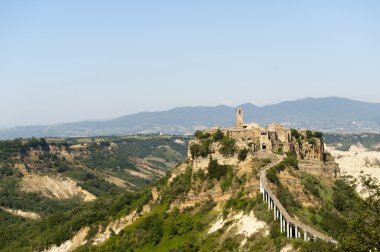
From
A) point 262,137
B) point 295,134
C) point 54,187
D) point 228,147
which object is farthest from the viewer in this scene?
point 54,187

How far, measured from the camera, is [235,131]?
76.6 metres

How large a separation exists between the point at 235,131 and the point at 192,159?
7.33 m

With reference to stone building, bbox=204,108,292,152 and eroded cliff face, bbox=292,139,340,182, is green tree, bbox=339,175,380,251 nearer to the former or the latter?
eroded cliff face, bbox=292,139,340,182

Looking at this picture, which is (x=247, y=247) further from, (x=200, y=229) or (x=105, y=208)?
(x=105, y=208)

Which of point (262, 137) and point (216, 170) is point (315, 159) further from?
point (216, 170)

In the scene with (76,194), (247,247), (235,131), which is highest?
(235,131)

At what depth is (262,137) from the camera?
72438mm

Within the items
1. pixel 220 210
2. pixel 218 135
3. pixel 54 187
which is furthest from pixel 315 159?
pixel 54 187

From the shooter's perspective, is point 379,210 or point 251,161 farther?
point 251,161

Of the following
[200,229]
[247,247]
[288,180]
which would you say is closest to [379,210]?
[247,247]

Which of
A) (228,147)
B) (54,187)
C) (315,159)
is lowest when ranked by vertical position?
(54,187)

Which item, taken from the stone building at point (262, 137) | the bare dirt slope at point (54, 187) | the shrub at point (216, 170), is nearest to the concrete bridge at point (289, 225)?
the shrub at point (216, 170)

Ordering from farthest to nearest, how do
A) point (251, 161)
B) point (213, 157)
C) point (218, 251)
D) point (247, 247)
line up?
point (213, 157) < point (251, 161) < point (218, 251) < point (247, 247)

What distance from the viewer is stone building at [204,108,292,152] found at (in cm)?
7206
